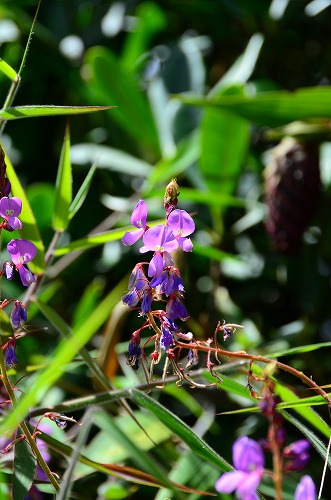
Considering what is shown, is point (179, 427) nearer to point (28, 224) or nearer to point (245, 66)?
point (28, 224)

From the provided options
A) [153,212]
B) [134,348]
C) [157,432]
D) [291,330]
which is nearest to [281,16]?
[153,212]

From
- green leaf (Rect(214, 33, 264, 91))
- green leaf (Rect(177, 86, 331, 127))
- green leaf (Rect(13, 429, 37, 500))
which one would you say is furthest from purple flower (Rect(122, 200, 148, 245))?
green leaf (Rect(214, 33, 264, 91))

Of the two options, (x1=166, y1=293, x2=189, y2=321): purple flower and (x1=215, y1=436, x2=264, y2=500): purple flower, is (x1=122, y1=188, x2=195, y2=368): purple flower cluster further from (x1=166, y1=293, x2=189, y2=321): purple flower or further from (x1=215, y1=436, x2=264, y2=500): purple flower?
(x1=215, y1=436, x2=264, y2=500): purple flower

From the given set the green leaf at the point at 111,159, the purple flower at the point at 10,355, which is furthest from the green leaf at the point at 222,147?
the purple flower at the point at 10,355

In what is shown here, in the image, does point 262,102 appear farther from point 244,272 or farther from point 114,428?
point 114,428

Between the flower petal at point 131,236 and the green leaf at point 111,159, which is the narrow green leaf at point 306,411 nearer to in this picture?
the flower petal at point 131,236
